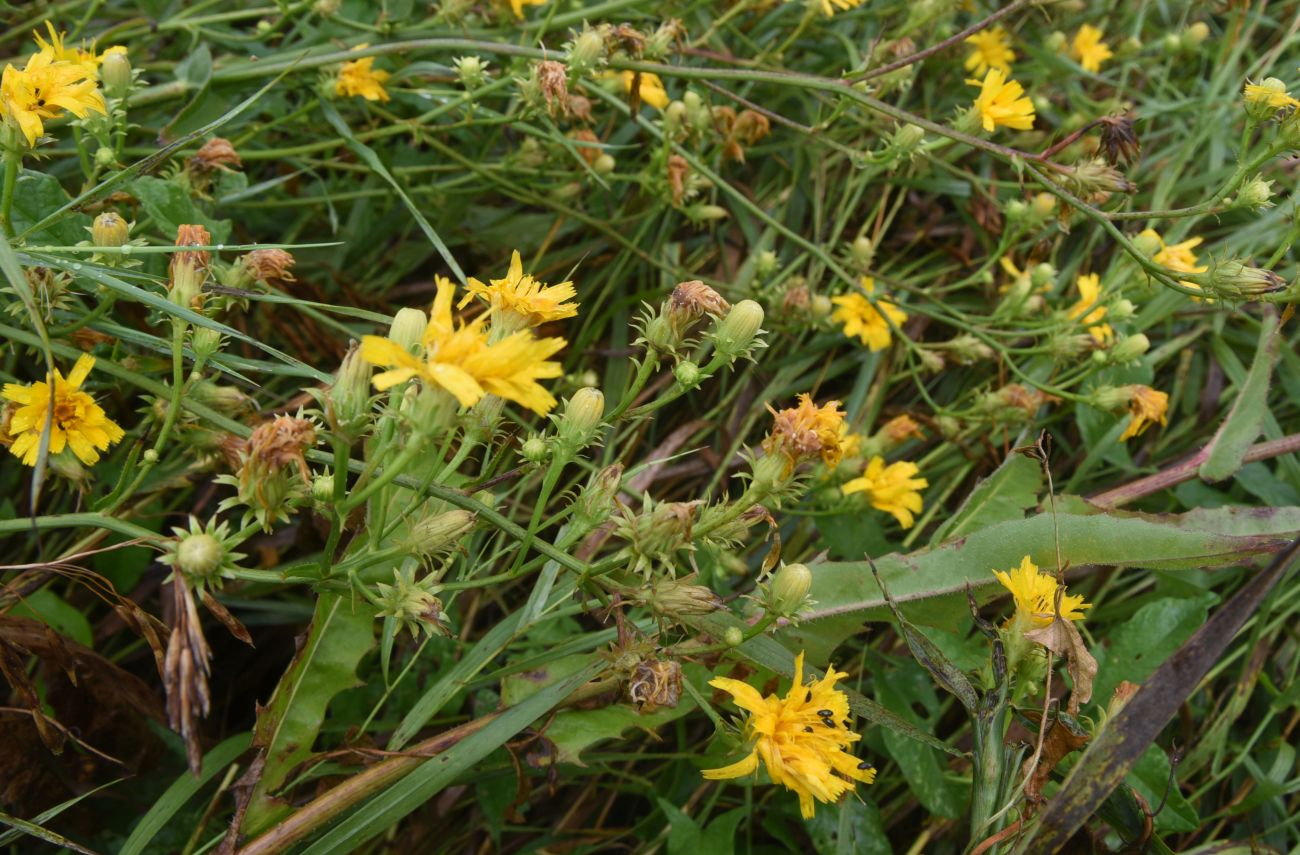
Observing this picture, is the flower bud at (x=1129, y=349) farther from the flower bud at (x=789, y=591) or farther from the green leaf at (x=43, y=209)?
the green leaf at (x=43, y=209)

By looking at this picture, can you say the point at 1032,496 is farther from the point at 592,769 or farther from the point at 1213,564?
the point at 592,769

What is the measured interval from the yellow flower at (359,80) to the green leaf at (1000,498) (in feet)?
3.84

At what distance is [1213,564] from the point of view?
4.42ft

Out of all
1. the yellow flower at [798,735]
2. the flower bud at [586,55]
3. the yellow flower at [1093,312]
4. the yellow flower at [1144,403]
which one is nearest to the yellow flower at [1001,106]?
the yellow flower at [1093,312]

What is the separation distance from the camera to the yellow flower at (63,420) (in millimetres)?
1188

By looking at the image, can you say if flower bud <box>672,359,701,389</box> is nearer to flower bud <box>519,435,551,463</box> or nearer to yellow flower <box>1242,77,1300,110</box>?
flower bud <box>519,435,551,463</box>

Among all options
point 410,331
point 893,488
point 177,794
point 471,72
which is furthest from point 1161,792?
point 471,72

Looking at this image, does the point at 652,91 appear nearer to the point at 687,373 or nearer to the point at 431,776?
the point at 687,373

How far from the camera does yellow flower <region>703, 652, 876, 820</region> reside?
3.61 feet

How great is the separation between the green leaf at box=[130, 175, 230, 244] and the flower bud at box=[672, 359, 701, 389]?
703mm

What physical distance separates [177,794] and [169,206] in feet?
2.57

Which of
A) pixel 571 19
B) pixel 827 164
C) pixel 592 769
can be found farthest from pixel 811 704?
pixel 827 164

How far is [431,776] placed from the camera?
1.19 meters

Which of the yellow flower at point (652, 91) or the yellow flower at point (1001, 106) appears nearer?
the yellow flower at point (1001, 106)
